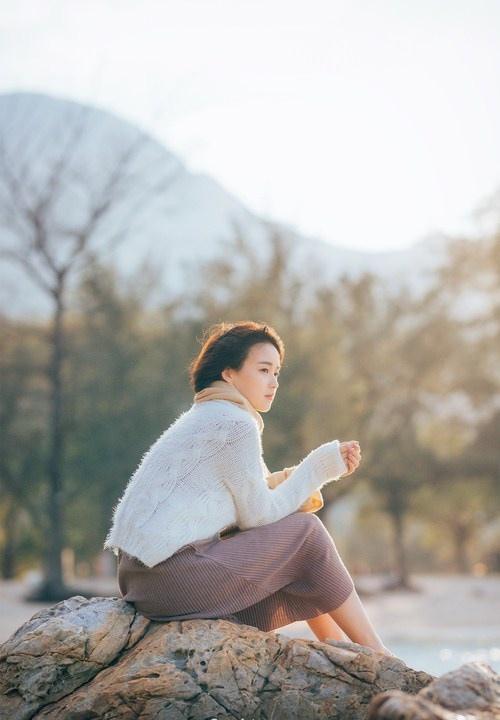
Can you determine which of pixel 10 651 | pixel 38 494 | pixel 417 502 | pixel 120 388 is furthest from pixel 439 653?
pixel 417 502

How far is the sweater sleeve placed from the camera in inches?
130

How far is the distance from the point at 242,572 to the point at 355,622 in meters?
0.41

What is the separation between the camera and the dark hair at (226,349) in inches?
140

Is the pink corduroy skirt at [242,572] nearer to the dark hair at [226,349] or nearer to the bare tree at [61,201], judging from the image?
the dark hair at [226,349]

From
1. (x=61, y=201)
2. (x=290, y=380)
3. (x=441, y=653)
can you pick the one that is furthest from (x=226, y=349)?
(x=290, y=380)

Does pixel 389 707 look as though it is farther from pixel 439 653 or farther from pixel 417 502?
pixel 417 502

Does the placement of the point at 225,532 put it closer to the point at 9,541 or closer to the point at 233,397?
the point at 233,397

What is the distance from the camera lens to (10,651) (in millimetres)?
3258

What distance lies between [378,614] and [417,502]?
25.4 ft

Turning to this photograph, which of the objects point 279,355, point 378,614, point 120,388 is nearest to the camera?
point 279,355

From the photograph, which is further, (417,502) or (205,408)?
(417,502)

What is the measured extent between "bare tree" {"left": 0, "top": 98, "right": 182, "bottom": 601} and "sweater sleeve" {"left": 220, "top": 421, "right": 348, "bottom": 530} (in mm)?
11035

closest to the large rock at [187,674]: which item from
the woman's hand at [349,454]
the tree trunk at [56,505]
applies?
the woman's hand at [349,454]

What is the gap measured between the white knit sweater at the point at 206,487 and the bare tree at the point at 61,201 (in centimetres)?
1097
